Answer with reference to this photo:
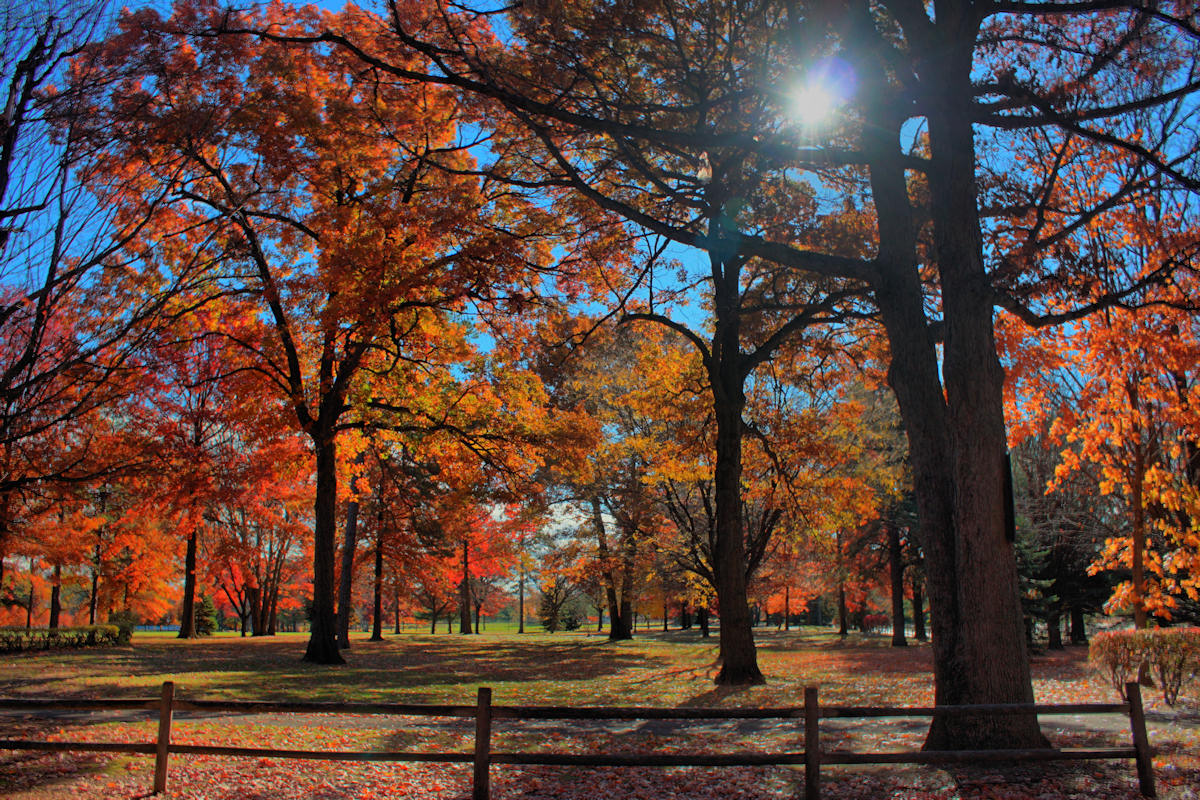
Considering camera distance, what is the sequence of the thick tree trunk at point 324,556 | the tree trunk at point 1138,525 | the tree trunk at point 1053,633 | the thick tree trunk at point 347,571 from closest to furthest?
the tree trunk at point 1138,525, the thick tree trunk at point 324,556, the tree trunk at point 1053,633, the thick tree trunk at point 347,571

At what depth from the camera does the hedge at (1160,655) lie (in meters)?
10.7

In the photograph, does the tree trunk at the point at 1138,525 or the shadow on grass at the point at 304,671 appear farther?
the tree trunk at the point at 1138,525

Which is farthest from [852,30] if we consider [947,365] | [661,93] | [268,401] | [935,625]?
[268,401]

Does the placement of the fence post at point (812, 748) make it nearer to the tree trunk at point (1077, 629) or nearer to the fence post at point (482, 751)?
the fence post at point (482, 751)

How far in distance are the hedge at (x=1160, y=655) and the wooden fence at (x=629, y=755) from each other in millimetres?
4555

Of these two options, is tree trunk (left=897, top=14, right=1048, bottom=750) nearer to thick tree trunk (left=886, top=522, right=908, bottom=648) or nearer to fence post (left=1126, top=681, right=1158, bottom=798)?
fence post (left=1126, top=681, right=1158, bottom=798)

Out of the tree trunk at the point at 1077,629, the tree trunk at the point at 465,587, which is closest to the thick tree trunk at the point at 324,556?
the tree trunk at the point at 465,587

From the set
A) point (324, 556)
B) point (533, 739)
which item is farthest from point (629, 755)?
point (324, 556)

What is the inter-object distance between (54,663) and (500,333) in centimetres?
1417

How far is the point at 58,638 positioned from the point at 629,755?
25789 millimetres

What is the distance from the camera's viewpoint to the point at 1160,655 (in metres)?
11.0

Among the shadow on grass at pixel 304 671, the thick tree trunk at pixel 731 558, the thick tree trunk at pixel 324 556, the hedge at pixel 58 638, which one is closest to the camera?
the shadow on grass at pixel 304 671

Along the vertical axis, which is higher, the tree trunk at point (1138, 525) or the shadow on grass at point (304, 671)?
the tree trunk at point (1138, 525)

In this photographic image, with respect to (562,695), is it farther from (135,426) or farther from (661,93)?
(135,426)
